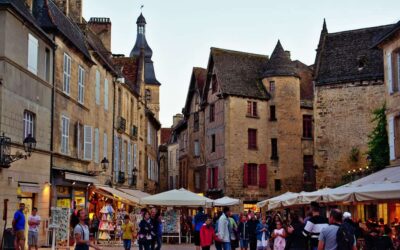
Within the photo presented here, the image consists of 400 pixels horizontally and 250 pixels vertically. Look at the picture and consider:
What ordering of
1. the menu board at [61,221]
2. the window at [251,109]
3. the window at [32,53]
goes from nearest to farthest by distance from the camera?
the menu board at [61,221] < the window at [32,53] < the window at [251,109]

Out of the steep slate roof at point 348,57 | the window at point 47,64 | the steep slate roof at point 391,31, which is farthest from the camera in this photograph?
the steep slate roof at point 348,57

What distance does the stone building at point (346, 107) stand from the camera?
35781 mm

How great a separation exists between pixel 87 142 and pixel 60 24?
17.5 feet

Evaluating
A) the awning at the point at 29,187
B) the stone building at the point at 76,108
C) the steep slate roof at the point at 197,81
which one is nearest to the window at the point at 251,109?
the steep slate roof at the point at 197,81

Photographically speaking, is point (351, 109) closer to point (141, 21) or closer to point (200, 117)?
point (200, 117)

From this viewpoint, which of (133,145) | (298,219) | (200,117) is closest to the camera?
(298,219)

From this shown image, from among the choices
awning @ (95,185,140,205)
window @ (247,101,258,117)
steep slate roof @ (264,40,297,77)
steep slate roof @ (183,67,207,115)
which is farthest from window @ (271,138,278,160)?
awning @ (95,185,140,205)

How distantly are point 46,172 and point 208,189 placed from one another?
2394cm

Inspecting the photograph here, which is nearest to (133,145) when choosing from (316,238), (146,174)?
(146,174)

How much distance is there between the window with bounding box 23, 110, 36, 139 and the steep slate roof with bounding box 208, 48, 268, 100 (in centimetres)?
2261

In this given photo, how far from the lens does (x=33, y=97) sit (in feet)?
67.3

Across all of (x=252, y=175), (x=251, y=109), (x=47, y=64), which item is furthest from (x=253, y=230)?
(x=251, y=109)

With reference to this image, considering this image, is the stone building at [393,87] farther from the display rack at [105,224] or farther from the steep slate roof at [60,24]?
the steep slate roof at [60,24]

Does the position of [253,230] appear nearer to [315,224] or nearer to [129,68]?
[315,224]
